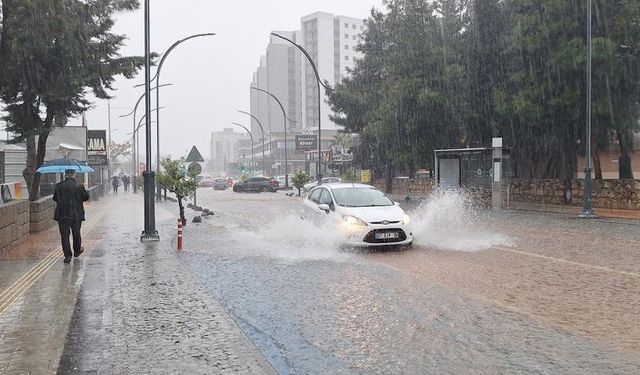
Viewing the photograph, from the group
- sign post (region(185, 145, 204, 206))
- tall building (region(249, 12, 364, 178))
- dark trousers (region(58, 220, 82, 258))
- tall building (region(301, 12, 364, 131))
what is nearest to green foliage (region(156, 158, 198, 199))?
sign post (region(185, 145, 204, 206))

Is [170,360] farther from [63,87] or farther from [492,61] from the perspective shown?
[492,61]

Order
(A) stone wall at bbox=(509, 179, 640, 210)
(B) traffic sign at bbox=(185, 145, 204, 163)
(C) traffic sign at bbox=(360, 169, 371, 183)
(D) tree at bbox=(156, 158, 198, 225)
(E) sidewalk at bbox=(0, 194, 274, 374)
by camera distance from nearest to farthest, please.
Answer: (E) sidewalk at bbox=(0, 194, 274, 374) < (D) tree at bbox=(156, 158, 198, 225) < (A) stone wall at bbox=(509, 179, 640, 210) < (B) traffic sign at bbox=(185, 145, 204, 163) < (C) traffic sign at bbox=(360, 169, 371, 183)

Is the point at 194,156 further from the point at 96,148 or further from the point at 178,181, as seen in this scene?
the point at 96,148

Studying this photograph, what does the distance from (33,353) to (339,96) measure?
41.9 metres

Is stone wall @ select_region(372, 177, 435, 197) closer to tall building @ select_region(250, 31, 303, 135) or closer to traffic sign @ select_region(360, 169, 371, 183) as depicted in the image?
traffic sign @ select_region(360, 169, 371, 183)

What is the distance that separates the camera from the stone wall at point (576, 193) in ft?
77.9

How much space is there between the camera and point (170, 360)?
5.66 m

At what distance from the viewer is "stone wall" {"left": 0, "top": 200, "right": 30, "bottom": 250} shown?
13.5 m

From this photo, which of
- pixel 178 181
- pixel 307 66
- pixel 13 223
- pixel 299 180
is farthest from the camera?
pixel 307 66

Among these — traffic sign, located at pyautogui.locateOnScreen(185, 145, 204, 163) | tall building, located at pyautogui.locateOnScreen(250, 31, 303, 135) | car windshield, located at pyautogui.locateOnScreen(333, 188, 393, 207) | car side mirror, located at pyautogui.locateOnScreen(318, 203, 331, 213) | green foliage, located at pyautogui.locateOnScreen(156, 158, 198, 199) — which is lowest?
car side mirror, located at pyautogui.locateOnScreen(318, 203, 331, 213)

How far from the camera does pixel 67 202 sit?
470 inches

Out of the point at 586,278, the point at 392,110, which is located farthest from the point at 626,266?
the point at 392,110

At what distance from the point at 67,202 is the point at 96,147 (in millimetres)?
39717

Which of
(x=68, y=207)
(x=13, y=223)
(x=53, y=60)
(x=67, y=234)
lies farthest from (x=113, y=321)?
(x=53, y=60)
